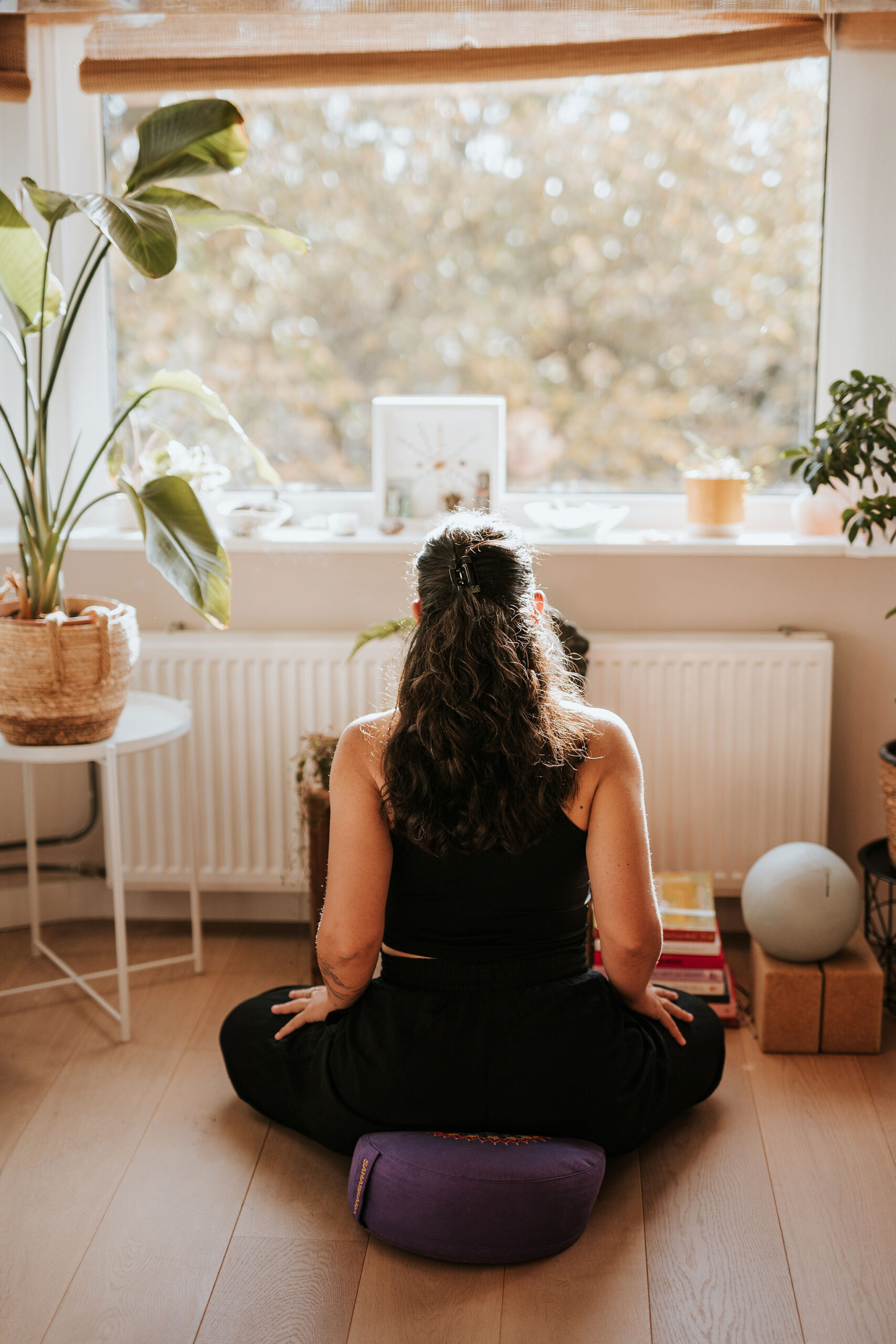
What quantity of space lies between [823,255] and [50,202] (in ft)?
5.19

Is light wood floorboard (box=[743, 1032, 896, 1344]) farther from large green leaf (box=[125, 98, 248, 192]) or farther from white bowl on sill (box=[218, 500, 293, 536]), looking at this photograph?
large green leaf (box=[125, 98, 248, 192])

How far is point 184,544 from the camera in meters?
2.01

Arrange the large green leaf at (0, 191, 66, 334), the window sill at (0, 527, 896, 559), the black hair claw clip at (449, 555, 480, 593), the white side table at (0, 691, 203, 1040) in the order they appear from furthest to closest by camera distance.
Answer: the window sill at (0, 527, 896, 559), the white side table at (0, 691, 203, 1040), the large green leaf at (0, 191, 66, 334), the black hair claw clip at (449, 555, 480, 593)

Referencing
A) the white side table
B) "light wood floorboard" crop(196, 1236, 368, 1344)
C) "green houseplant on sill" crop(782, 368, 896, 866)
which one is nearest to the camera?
"light wood floorboard" crop(196, 1236, 368, 1344)

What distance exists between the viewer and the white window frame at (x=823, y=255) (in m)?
2.41

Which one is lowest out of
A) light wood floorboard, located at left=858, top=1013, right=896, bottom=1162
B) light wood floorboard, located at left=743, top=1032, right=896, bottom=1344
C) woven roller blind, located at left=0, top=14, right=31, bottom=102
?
light wood floorboard, located at left=743, top=1032, right=896, bottom=1344

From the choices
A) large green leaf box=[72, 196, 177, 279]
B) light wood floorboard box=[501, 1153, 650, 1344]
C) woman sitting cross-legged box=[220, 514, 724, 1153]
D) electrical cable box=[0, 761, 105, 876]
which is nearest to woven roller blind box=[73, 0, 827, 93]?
large green leaf box=[72, 196, 177, 279]

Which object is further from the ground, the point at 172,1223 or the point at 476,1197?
the point at 476,1197

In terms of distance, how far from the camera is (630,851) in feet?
5.57

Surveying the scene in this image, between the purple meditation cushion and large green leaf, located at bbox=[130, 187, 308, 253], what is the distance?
154cm

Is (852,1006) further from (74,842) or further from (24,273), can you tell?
(24,273)

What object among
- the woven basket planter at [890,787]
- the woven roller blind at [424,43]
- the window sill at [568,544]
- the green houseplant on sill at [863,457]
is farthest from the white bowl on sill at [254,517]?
the woven basket planter at [890,787]

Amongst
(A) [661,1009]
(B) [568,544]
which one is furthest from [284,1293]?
(B) [568,544]

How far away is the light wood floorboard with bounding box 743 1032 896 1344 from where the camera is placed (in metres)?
1.51
